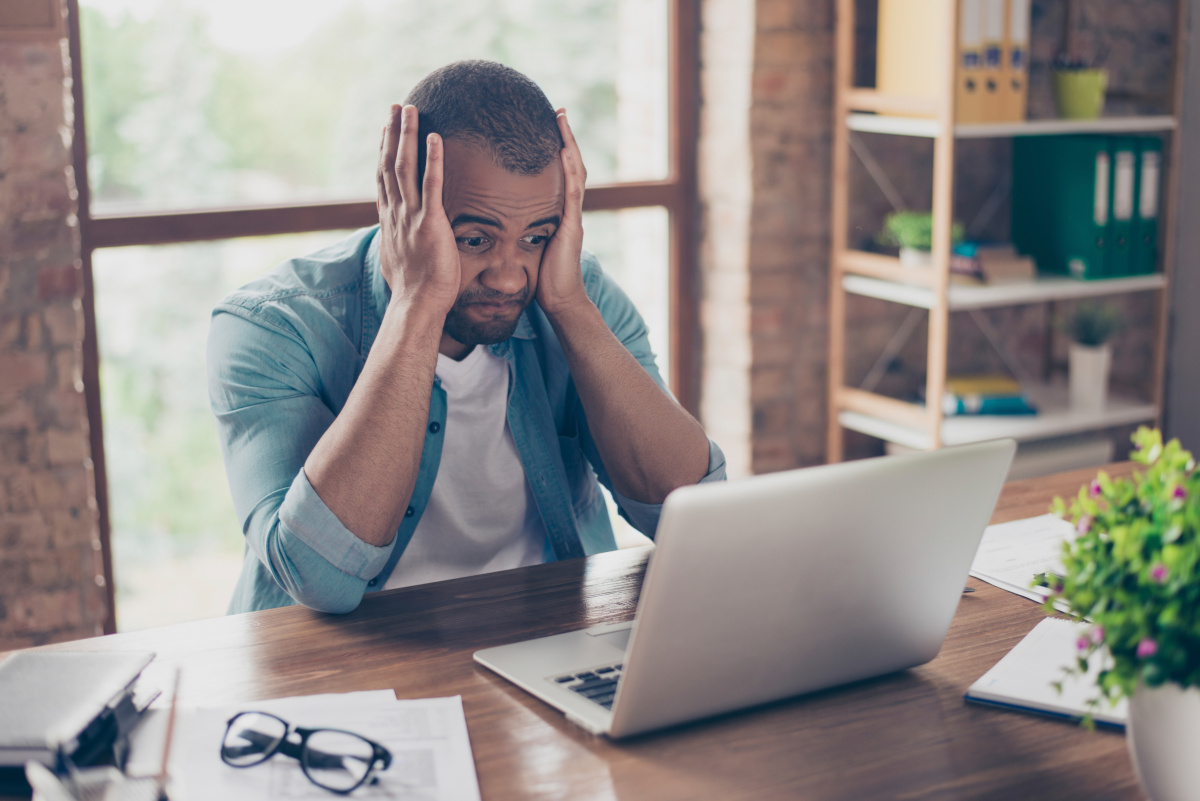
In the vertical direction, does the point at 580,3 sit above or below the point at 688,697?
above

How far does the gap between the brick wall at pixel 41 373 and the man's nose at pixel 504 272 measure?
1159 mm

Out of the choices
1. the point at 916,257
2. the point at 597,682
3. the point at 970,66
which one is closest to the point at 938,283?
the point at 916,257

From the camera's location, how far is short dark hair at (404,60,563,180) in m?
1.41

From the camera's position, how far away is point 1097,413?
114 inches

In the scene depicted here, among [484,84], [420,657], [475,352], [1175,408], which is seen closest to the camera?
[420,657]

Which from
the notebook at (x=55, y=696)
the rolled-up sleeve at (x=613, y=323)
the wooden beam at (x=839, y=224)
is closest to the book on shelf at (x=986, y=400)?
the wooden beam at (x=839, y=224)

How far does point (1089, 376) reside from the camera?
2943mm

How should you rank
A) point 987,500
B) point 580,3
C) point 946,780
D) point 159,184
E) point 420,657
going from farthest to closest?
point 580,3
point 159,184
point 420,657
point 987,500
point 946,780

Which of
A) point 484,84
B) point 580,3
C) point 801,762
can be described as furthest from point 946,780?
point 580,3

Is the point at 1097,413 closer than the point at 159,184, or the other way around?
the point at 159,184

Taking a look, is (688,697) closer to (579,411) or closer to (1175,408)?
(579,411)

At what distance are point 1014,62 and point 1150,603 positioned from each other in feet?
6.84

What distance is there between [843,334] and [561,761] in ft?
7.15

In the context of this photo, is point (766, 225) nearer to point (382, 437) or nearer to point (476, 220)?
point (476, 220)
